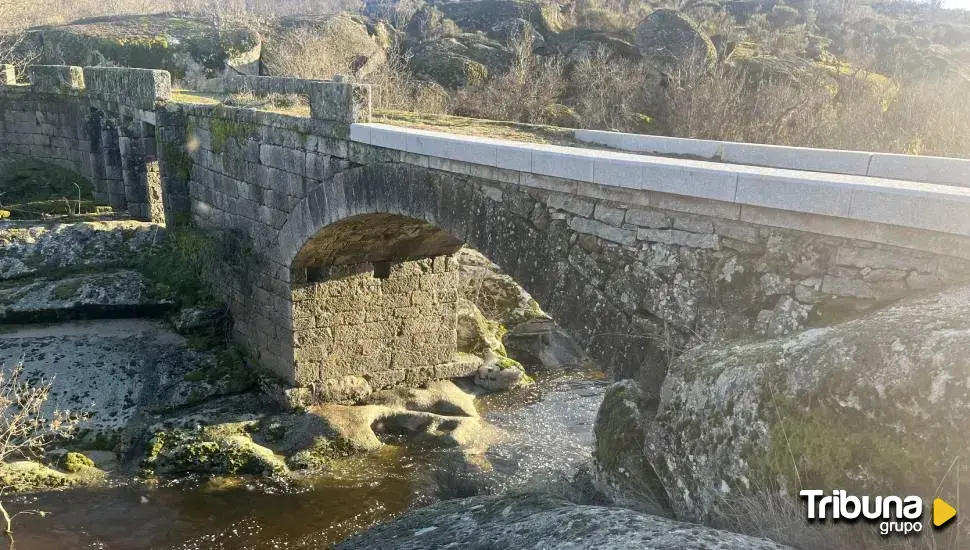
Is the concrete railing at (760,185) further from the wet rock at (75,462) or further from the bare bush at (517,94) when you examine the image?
the bare bush at (517,94)

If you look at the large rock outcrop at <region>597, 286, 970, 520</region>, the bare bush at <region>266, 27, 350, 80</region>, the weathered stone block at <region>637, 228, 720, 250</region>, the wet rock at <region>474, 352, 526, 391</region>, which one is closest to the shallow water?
the wet rock at <region>474, 352, 526, 391</region>

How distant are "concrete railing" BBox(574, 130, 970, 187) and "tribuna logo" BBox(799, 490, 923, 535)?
3.67 metres

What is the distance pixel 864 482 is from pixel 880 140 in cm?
1129

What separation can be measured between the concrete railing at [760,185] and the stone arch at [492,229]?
1.21 feet

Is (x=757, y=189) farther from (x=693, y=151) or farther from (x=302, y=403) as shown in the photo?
(x=302, y=403)

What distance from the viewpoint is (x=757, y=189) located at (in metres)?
4.27

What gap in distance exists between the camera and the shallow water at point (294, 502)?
8.44 meters

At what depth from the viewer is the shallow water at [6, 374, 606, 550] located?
8.44 m

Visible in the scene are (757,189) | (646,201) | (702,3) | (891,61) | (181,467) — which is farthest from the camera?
(702,3)

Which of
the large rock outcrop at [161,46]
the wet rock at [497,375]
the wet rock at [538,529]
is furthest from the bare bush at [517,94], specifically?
the wet rock at [538,529]

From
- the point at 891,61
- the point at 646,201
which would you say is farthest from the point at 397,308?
the point at 891,61

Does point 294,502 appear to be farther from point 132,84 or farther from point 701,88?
point 701,88

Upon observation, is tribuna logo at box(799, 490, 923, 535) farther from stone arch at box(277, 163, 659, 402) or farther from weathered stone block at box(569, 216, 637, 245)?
weathered stone block at box(569, 216, 637, 245)

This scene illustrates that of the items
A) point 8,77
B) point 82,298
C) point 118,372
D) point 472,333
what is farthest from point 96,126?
point 472,333
